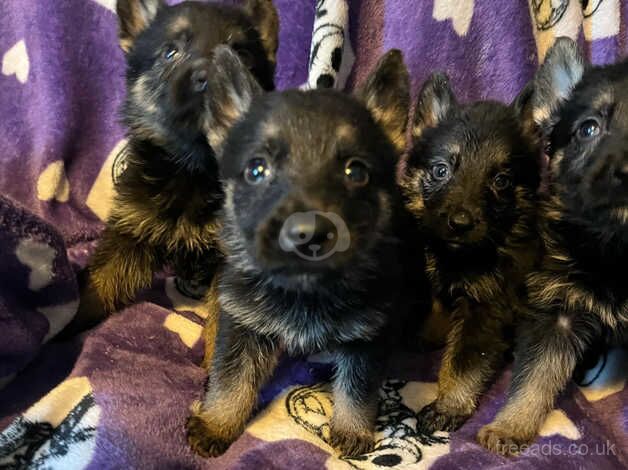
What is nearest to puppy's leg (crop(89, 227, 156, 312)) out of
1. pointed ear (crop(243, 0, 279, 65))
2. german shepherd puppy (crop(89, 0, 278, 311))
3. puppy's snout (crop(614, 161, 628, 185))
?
german shepherd puppy (crop(89, 0, 278, 311))

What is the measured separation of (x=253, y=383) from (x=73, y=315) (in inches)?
29.4

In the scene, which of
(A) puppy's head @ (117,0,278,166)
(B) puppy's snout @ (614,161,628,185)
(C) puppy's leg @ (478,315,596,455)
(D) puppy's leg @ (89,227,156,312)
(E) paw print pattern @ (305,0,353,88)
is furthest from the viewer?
(E) paw print pattern @ (305,0,353,88)

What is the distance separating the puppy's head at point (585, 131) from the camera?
1.93 meters

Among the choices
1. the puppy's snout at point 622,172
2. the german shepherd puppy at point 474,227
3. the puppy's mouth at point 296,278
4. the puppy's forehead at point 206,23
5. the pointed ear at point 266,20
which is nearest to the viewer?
the puppy's mouth at point 296,278

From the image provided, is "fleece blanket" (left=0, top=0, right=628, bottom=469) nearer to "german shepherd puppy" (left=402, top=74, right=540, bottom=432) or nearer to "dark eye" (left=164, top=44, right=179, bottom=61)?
"german shepherd puppy" (left=402, top=74, right=540, bottom=432)

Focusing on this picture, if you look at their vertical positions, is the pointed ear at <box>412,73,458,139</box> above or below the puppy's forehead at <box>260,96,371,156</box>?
below

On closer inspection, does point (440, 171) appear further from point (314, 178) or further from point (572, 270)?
point (314, 178)

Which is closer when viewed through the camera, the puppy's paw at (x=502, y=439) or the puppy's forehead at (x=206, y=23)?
the puppy's paw at (x=502, y=439)

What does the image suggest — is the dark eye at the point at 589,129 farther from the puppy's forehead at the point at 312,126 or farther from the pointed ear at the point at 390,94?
the puppy's forehead at the point at 312,126

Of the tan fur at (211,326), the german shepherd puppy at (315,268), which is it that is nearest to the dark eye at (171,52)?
the german shepherd puppy at (315,268)

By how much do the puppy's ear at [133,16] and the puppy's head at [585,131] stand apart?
1564mm

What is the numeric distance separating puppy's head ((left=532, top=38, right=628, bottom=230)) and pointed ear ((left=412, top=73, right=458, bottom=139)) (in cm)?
32

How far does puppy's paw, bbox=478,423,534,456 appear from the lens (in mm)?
2045

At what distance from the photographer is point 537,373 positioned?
2164mm
